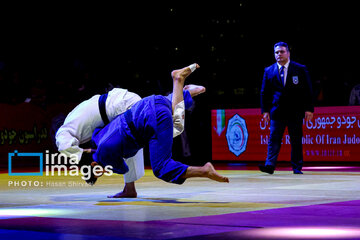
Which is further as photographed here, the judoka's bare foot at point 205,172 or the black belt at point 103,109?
the black belt at point 103,109

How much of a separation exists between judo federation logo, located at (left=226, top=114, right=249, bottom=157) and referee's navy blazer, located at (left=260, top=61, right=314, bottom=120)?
338 centimetres

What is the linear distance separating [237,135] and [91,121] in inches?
287

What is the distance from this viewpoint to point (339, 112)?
1129cm

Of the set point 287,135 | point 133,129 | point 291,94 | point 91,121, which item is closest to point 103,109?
point 91,121

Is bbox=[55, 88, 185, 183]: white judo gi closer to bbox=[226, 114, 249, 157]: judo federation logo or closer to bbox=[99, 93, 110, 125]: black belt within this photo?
bbox=[99, 93, 110, 125]: black belt

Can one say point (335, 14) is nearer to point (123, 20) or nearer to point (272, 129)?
point (123, 20)

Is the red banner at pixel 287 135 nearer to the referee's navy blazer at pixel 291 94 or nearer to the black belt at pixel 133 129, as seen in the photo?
the referee's navy blazer at pixel 291 94

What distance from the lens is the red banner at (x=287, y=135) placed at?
11.1 m

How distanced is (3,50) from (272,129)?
7.98 metres

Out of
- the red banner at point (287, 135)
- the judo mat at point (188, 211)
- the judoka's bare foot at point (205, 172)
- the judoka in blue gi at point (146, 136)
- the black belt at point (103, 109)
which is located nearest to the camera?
the judo mat at point (188, 211)

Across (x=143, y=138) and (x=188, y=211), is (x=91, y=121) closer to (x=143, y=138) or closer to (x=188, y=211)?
(x=143, y=138)

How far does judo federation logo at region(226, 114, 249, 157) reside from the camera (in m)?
12.3

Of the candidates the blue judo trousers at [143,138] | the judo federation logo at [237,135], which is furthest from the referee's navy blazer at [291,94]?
the blue judo trousers at [143,138]

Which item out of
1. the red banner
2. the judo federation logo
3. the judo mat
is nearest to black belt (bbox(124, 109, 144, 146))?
the judo mat
